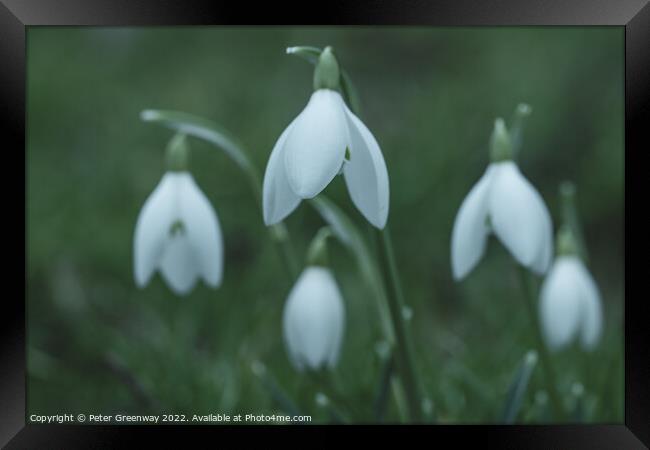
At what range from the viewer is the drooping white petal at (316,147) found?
0.94 m

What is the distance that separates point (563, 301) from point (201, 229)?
0.59 meters

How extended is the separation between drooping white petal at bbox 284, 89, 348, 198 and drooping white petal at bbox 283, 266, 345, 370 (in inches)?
12.1

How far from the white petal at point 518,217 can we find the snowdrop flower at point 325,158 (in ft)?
A: 0.65

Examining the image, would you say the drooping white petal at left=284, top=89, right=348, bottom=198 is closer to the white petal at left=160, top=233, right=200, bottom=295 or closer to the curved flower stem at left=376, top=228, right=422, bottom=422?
the curved flower stem at left=376, top=228, right=422, bottom=422

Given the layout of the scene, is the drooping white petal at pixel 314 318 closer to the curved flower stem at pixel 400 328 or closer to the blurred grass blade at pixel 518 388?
the curved flower stem at pixel 400 328

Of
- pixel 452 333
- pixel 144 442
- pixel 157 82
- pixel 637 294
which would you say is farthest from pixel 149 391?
pixel 157 82

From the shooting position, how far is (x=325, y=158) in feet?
3.11

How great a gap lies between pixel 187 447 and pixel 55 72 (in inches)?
67.7

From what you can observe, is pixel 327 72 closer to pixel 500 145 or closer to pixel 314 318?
pixel 500 145

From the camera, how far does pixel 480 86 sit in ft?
8.23

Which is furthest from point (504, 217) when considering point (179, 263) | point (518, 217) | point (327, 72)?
point (179, 263)

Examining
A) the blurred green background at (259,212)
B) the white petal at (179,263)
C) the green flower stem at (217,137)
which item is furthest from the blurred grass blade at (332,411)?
the white petal at (179,263)

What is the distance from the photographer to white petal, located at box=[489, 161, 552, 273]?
110cm

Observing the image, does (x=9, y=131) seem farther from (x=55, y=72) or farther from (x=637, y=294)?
(x=55, y=72)
